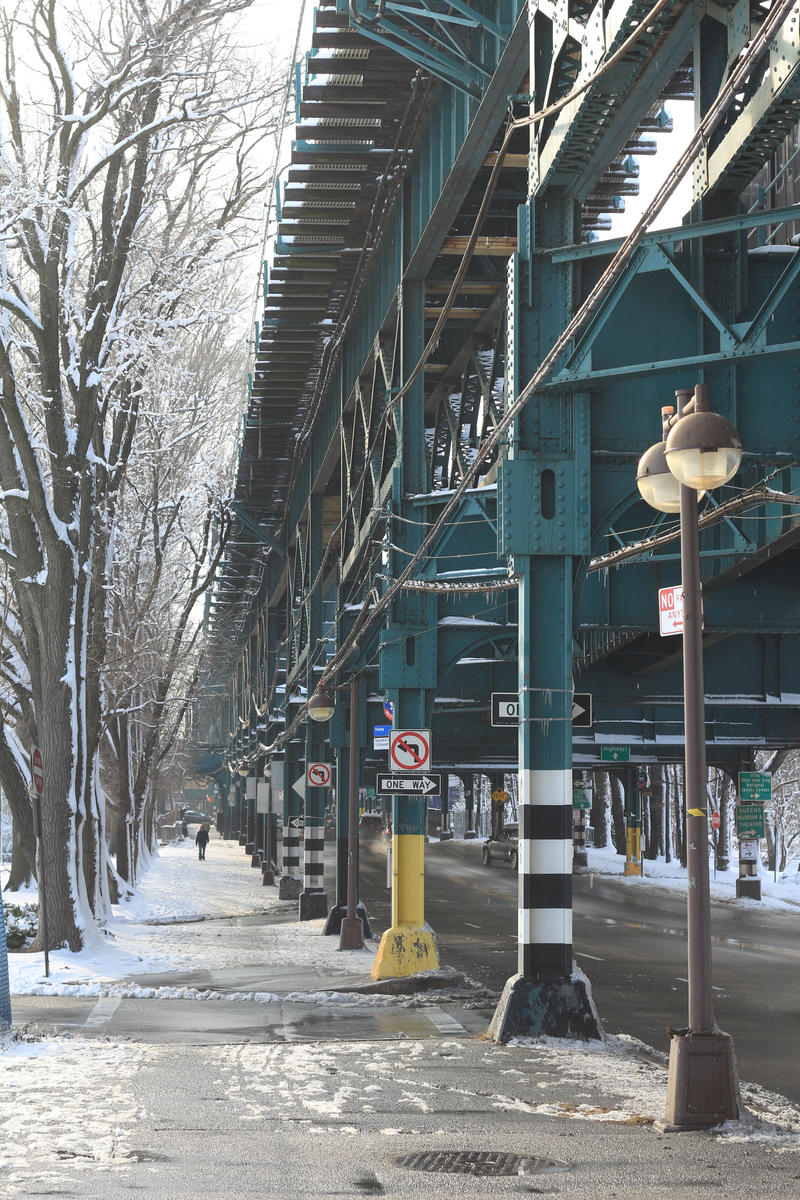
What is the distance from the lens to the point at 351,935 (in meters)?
24.5

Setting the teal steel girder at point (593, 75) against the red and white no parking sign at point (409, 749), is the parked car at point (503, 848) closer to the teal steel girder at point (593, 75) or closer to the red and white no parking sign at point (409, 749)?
the red and white no parking sign at point (409, 749)

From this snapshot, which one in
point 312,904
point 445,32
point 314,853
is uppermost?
point 445,32

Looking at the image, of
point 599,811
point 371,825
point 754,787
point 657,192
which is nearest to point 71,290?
point 657,192

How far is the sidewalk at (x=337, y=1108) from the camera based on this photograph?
802 centimetres

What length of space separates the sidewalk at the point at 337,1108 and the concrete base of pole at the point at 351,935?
6.27m

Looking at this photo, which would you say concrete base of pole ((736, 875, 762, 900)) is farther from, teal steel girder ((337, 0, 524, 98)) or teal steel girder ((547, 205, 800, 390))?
teal steel girder ((337, 0, 524, 98))

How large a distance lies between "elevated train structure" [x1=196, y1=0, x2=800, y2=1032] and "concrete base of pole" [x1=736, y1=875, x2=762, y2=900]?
14313mm

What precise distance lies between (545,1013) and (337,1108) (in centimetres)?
339

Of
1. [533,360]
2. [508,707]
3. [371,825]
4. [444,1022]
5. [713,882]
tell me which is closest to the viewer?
[533,360]

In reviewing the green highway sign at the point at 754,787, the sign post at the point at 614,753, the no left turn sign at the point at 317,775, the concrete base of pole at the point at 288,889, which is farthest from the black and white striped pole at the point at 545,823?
the concrete base of pole at the point at 288,889

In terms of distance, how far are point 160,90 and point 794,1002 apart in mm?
16725

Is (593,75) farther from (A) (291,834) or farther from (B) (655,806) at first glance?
(B) (655,806)

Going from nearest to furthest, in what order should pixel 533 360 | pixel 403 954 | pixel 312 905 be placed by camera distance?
1. pixel 533 360
2. pixel 403 954
3. pixel 312 905

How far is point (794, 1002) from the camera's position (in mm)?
19172
